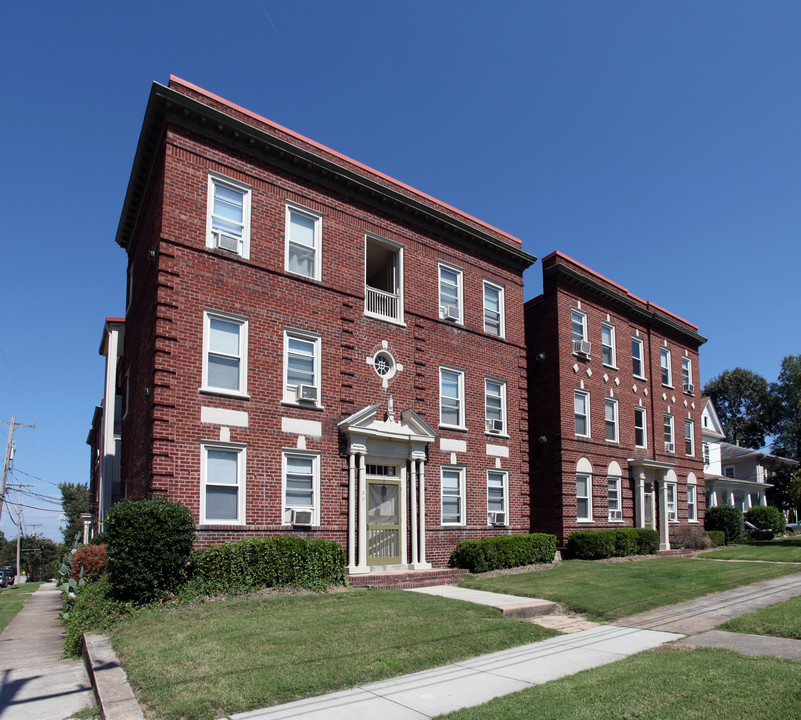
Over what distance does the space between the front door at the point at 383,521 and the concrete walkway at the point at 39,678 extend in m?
7.18

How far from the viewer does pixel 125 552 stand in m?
11.7

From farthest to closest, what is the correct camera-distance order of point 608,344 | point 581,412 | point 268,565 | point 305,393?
point 608,344 → point 581,412 → point 305,393 → point 268,565

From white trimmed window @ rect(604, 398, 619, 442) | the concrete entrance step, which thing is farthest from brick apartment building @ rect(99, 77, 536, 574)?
white trimmed window @ rect(604, 398, 619, 442)

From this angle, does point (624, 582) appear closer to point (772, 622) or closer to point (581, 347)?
point (772, 622)

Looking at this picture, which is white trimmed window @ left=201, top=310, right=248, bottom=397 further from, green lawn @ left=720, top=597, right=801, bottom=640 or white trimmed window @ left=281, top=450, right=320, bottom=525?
green lawn @ left=720, top=597, right=801, bottom=640

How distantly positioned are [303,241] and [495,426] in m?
8.46

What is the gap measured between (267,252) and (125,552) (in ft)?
24.7

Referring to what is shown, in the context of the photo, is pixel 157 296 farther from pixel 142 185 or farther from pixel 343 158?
pixel 343 158

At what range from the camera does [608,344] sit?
87.8 ft

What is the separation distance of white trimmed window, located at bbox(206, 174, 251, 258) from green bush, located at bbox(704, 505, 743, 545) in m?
26.1

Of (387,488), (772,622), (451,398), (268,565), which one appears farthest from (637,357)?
(268,565)

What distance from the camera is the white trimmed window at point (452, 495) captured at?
61.6ft

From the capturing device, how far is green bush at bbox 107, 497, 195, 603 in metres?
11.7

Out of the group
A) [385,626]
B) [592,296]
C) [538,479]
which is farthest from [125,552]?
[592,296]
